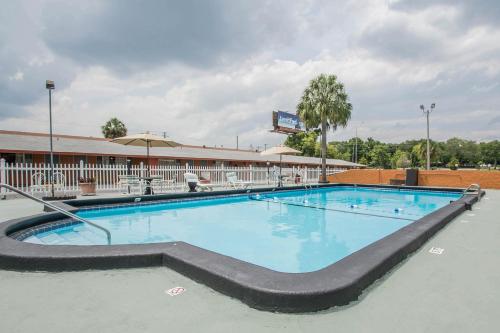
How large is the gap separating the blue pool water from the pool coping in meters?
1.65

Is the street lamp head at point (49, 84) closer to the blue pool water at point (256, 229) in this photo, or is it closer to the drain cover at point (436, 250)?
the blue pool water at point (256, 229)

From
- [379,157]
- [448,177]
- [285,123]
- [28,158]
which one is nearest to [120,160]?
[28,158]

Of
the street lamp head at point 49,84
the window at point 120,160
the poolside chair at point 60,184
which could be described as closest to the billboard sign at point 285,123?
the window at point 120,160

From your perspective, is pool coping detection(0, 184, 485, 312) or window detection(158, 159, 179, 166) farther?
window detection(158, 159, 179, 166)

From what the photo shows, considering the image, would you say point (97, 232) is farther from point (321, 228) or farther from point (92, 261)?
point (321, 228)

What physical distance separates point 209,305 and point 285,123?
4561 centimetres

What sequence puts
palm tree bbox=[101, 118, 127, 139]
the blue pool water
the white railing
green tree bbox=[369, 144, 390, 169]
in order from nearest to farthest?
the blue pool water
the white railing
palm tree bbox=[101, 118, 127, 139]
green tree bbox=[369, 144, 390, 169]

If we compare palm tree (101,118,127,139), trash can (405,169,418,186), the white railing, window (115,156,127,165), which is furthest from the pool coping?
palm tree (101,118,127,139)

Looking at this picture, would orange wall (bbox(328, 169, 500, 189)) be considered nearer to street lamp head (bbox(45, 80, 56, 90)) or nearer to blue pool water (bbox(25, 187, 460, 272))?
blue pool water (bbox(25, 187, 460, 272))

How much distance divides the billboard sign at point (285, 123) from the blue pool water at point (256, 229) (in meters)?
35.5

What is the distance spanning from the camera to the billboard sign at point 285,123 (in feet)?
150

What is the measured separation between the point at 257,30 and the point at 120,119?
119 feet

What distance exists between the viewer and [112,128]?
1647 inches

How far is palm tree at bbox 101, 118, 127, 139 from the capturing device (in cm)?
4172
